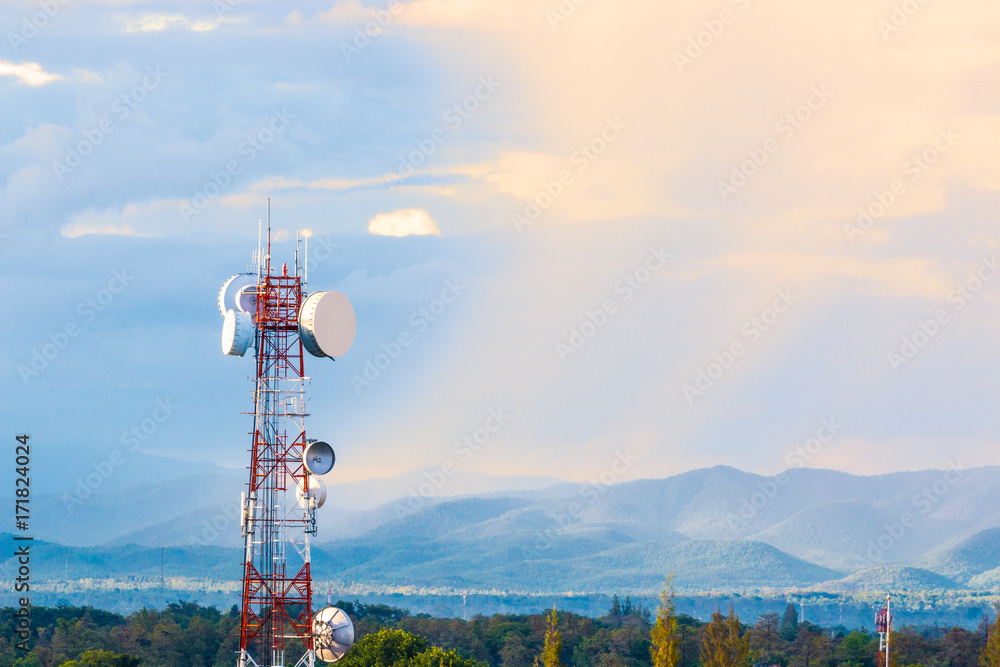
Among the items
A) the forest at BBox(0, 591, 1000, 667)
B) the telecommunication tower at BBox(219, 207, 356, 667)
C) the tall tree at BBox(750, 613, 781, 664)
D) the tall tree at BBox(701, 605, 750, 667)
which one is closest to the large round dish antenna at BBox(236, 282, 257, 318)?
the telecommunication tower at BBox(219, 207, 356, 667)

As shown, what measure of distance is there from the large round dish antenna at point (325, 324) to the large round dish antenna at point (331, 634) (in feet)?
24.5

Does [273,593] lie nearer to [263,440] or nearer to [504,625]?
[263,440]

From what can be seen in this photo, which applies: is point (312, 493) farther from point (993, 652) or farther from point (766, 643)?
point (766, 643)

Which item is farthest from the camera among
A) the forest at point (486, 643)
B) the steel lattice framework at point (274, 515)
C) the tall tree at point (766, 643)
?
the tall tree at point (766, 643)

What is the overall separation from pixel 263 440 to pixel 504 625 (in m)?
95.4

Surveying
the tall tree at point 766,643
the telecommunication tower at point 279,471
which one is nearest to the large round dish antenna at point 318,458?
the telecommunication tower at point 279,471

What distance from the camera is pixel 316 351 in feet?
124

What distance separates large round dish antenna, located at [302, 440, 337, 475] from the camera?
37.8 m

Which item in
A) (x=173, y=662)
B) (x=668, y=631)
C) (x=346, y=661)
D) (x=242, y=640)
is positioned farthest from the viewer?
(x=173, y=662)

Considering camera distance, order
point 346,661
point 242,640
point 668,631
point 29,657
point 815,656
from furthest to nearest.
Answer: point 815,656 < point 29,657 < point 346,661 < point 668,631 < point 242,640

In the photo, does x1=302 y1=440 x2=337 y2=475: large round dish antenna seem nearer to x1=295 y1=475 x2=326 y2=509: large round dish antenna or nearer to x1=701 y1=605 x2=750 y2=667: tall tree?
x1=295 y1=475 x2=326 y2=509: large round dish antenna

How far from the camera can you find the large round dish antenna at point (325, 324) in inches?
1483

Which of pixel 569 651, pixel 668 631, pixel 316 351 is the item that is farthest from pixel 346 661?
pixel 569 651

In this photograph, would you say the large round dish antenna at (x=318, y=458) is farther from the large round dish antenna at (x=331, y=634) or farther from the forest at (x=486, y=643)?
the forest at (x=486, y=643)
